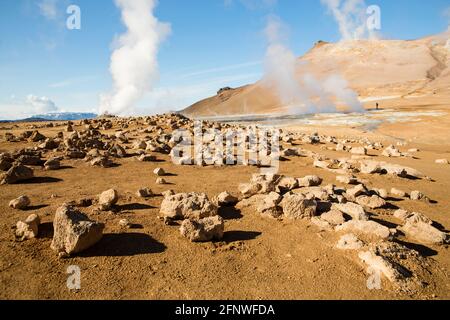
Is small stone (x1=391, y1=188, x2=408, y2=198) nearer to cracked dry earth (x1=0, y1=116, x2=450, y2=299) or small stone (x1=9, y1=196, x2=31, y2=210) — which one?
cracked dry earth (x1=0, y1=116, x2=450, y2=299)

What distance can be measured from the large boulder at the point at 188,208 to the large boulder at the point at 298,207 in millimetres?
1500

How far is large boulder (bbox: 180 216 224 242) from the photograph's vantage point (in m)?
5.80

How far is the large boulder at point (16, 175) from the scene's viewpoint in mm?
8828

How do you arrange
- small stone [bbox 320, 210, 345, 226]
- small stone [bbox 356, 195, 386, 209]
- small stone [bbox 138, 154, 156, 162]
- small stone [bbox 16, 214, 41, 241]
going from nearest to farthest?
small stone [bbox 16, 214, 41, 241] → small stone [bbox 320, 210, 345, 226] → small stone [bbox 356, 195, 386, 209] → small stone [bbox 138, 154, 156, 162]

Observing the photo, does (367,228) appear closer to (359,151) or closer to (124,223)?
(124,223)

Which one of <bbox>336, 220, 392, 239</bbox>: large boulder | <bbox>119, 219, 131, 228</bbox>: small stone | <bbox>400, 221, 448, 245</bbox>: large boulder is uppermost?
<bbox>119, 219, 131, 228</bbox>: small stone

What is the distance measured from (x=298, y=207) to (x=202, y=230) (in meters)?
2.13

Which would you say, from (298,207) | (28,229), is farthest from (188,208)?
(28,229)

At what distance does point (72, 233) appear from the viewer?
5.07m

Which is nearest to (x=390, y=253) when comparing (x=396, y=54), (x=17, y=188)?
(x=17, y=188)

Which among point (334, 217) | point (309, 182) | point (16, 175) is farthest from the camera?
point (309, 182)

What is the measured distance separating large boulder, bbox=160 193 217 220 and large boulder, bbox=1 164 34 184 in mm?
4771

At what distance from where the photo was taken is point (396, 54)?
125 metres

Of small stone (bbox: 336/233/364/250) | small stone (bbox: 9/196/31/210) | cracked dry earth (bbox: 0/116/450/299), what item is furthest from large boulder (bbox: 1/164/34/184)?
small stone (bbox: 336/233/364/250)
